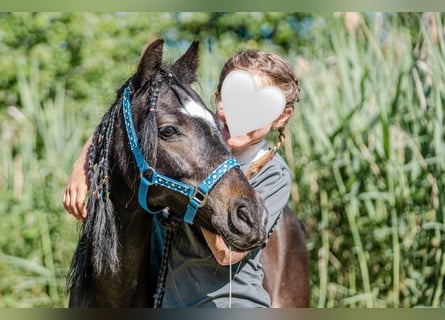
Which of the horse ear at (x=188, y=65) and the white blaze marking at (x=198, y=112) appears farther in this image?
the horse ear at (x=188, y=65)

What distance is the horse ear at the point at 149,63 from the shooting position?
1988mm

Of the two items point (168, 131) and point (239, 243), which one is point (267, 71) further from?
point (239, 243)

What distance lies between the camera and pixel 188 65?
213 cm

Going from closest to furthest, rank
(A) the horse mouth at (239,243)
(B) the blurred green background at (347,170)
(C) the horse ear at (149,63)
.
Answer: (A) the horse mouth at (239,243) < (C) the horse ear at (149,63) < (B) the blurred green background at (347,170)

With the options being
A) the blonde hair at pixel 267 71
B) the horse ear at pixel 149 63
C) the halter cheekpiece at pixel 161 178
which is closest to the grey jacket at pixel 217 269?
the blonde hair at pixel 267 71

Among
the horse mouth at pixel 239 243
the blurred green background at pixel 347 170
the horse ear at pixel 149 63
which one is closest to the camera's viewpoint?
the horse mouth at pixel 239 243

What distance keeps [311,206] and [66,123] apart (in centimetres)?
154

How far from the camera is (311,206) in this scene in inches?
159

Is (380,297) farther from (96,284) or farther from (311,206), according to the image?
(96,284)

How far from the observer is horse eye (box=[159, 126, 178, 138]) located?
194 cm

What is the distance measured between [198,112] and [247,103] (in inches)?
5.7

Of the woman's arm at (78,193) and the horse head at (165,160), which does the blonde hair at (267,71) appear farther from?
the woman's arm at (78,193)

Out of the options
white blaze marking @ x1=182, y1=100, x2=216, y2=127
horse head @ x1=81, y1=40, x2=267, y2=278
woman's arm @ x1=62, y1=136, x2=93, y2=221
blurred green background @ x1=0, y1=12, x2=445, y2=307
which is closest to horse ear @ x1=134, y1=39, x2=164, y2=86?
horse head @ x1=81, y1=40, x2=267, y2=278

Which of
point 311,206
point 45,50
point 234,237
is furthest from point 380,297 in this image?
point 45,50
